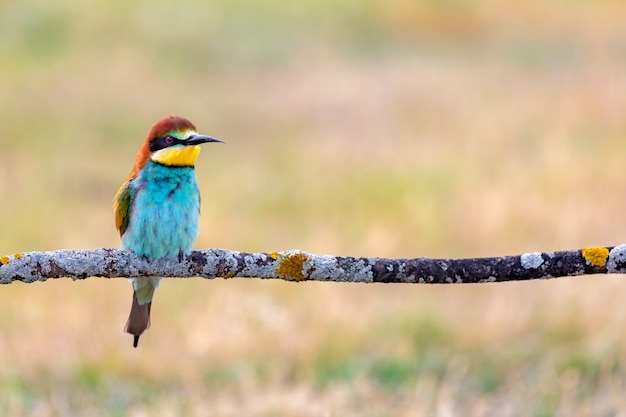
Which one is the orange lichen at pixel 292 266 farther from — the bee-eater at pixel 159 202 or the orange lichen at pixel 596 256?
the orange lichen at pixel 596 256

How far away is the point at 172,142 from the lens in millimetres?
3498

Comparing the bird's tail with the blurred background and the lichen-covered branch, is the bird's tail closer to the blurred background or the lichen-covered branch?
the lichen-covered branch

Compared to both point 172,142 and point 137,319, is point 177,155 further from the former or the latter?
point 137,319

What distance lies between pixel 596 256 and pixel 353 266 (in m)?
0.68

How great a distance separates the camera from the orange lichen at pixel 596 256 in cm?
274

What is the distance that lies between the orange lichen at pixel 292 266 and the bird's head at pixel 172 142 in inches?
27.8

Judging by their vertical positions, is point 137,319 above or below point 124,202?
below

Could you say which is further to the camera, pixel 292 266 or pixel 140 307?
pixel 140 307

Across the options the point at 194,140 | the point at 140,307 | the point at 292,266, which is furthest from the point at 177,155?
the point at 292,266

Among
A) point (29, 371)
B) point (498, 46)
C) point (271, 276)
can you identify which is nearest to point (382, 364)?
point (29, 371)

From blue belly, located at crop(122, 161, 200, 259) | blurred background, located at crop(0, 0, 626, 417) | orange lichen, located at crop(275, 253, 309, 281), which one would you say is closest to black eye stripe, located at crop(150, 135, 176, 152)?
blue belly, located at crop(122, 161, 200, 259)

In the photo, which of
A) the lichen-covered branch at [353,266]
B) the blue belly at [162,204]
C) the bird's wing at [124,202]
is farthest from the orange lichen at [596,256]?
the bird's wing at [124,202]

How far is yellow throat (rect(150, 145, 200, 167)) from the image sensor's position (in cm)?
354

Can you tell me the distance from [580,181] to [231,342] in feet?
14.0
